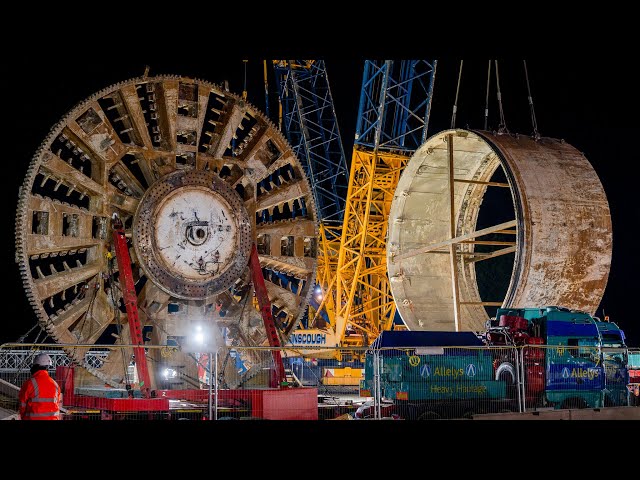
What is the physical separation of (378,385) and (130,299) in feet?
16.6

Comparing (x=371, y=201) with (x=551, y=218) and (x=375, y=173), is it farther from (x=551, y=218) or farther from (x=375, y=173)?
(x=551, y=218)

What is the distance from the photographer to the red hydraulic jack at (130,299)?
603 inches

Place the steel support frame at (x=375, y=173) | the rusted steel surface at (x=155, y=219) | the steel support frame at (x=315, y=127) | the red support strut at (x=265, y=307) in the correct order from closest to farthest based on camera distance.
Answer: the rusted steel surface at (x=155, y=219), the red support strut at (x=265, y=307), the steel support frame at (x=375, y=173), the steel support frame at (x=315, y=127)

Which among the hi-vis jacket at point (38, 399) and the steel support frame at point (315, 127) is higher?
the steel support frame at point (315, 127)

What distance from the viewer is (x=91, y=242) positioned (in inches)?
648

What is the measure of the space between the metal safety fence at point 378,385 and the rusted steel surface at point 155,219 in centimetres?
35

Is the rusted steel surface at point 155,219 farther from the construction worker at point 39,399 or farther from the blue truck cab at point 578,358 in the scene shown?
the blue truck cab at point 578,358

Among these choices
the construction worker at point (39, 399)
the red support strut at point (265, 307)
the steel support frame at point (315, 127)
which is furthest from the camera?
the steel support frame at point (315, 127)

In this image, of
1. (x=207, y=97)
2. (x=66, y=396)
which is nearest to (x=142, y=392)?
(x=66, y=396)

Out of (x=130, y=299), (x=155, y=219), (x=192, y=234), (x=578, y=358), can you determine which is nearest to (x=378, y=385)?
(x=578, y=358)

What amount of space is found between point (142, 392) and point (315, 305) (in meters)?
33.3

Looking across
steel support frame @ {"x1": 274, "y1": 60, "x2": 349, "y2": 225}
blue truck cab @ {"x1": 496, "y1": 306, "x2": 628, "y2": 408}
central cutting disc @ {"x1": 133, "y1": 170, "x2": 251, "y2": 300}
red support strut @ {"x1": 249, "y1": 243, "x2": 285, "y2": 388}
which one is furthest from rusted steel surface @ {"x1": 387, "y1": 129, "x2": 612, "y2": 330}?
steel support frame @ {"x1": 274, "y1": 60, "x2": 349, "y2": 225}

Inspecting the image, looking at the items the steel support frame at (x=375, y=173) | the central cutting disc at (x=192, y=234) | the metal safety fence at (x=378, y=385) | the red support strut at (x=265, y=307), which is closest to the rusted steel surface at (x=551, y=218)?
the metal safety fence at (x=378, y=385)

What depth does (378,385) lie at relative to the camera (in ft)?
49.4
